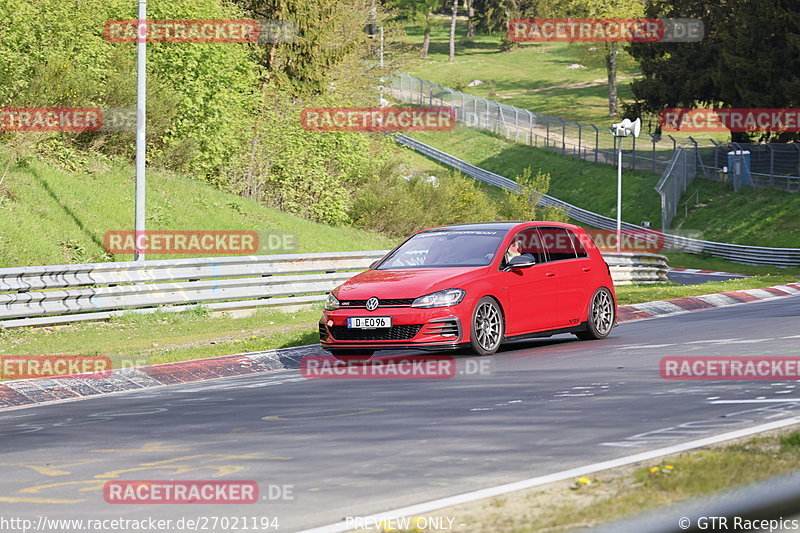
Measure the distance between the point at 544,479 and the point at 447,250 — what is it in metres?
8.70

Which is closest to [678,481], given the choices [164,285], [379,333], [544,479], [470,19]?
[544,479]

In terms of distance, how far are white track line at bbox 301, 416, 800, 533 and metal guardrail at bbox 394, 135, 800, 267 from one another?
35.3 m

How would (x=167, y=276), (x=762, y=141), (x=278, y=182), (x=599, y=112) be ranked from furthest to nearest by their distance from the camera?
1. (x=599, y=112)
2. (x=762, y=141)
3. (x=278, y=182)
4. (x=167, y=276)

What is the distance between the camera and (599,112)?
101438 mm

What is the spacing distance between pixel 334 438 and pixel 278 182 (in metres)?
31.8

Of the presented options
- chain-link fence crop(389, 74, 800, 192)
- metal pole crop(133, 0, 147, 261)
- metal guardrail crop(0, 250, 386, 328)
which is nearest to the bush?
chain-link fence crop(389, 74, 800, 192)

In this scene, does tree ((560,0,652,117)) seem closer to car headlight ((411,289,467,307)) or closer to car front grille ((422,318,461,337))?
car headlight ((411,289,467,307))

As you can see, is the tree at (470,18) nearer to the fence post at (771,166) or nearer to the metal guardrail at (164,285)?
the fence post at (771,166)

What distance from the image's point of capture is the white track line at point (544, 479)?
569 centimetres

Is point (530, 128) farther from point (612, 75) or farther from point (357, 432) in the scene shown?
point (357, 432)

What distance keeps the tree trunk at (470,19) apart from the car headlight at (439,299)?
5149 inches

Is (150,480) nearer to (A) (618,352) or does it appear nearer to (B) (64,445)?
(B) (64,445)

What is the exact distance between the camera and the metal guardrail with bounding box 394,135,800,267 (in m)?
48.9

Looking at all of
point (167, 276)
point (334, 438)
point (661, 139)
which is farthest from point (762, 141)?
point (334, 438)
